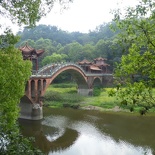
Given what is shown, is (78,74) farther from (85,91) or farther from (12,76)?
(12,76)

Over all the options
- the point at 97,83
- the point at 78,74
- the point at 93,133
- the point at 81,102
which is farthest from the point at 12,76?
the point at 97,83

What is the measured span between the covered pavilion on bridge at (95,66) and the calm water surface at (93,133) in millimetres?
22903

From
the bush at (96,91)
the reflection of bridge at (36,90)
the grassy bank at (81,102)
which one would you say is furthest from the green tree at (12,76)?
the bush at (96,91)

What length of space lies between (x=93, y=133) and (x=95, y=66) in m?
37.6

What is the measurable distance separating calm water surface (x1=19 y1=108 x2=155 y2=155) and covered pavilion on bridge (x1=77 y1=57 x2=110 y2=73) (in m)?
22.9

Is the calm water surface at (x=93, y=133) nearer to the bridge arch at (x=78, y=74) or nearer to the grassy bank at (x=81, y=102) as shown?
the grassy bank at (x=81, y=102)

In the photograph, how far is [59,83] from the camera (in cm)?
6488

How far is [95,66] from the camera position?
202ft

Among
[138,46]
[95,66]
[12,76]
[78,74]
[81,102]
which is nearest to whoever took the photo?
[138,46]

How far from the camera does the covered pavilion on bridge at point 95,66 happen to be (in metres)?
57.1

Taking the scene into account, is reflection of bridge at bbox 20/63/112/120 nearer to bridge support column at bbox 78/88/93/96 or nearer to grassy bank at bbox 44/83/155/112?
grassy bank at bbox 44/83/155/112

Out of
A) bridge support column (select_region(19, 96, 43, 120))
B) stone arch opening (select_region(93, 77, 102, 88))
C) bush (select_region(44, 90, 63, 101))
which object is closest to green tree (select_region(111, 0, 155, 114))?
bridge support column (select_region(19, 96, 43, 120))

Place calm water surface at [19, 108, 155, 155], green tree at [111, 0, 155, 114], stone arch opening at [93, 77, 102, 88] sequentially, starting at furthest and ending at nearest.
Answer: stone arch opening at [93, 77, 102, 88]
calm water surface at [19, 108, 155, 155]
green tree at [111, 0, 155, 114]

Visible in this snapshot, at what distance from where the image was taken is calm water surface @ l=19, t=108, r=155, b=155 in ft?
68.1
